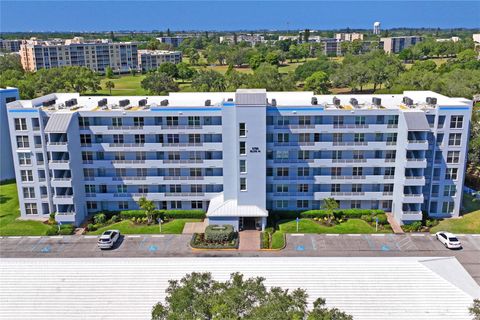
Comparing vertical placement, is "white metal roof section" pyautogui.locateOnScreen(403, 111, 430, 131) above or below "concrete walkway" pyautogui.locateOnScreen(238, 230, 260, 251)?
above

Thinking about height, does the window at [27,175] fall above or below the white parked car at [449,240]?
above

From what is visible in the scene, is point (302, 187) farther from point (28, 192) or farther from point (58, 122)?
point (28, 192)

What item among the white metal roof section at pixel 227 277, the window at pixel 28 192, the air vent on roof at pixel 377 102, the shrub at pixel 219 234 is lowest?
the white metal roof section at pixel 227 277

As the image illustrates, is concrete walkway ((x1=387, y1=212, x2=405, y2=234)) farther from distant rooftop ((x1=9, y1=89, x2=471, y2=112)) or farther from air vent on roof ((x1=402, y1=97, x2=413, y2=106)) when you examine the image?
air vent on roof ((x1=402, y1=97, x2=413, y2=106))

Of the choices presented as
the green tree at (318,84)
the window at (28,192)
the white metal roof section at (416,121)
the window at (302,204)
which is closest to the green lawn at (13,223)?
the window at (28,192)

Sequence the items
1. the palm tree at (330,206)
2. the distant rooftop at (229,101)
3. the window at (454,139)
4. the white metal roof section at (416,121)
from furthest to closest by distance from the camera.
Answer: the distant rooftop at (229,101)
the window at (454,139)
the palm tree at (330,206)
the white metal roof section at (416,121)

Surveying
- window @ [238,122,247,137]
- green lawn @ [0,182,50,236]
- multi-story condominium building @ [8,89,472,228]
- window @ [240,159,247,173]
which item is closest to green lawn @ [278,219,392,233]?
multi-story condominium building @ [8,89,472,228]

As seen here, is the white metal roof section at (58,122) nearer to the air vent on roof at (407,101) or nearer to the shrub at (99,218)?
the shrub at (99,218)

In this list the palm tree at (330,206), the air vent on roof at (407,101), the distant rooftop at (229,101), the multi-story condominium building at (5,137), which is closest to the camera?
the palm tree at (330,206)
